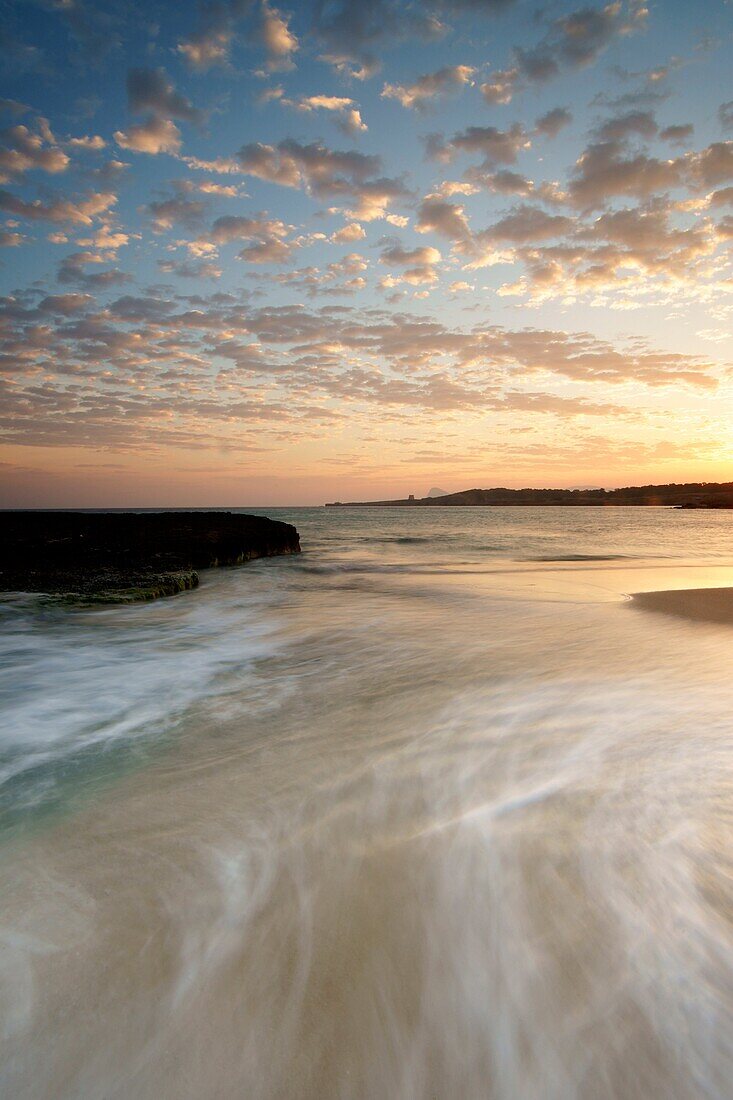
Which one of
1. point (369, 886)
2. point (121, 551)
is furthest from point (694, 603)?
point (121, 551)

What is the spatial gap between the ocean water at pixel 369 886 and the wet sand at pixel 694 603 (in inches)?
130

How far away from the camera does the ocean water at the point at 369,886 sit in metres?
1.46

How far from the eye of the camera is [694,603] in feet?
28.7

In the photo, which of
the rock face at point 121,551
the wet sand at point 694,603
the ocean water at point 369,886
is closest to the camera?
the ocean water at point 369,886

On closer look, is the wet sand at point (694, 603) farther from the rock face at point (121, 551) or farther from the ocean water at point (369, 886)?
the rock face at point (121, 551)

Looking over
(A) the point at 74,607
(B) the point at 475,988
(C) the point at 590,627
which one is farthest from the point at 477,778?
(A) the point at 74,607

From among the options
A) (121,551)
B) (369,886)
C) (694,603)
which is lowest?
(694,603)

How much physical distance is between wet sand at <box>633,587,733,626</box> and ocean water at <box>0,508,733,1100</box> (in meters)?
3.29

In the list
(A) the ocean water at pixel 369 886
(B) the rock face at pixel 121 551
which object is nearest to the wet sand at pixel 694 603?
(A) the ocean water at pixel 369 886

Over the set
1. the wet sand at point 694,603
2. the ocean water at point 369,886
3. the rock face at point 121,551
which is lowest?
the wet sand at point 694,603

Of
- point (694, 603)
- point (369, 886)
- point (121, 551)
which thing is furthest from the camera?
point (121, 551)

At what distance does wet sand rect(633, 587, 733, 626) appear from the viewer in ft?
25.1

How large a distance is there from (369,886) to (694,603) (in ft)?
28.4

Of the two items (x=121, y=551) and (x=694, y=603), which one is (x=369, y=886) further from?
(x=121, y=551)
